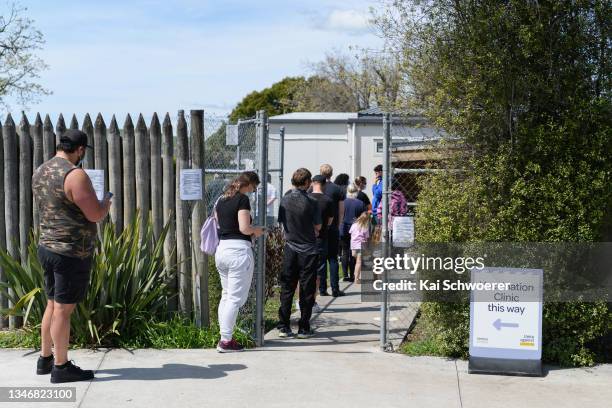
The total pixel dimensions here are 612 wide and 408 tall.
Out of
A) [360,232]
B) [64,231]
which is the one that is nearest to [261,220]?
[64,231]

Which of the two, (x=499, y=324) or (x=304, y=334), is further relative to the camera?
(x=304, y=334)

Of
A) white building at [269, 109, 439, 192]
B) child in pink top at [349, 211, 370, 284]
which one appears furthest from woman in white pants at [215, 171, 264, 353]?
white building at [269, 109, 439, 192]

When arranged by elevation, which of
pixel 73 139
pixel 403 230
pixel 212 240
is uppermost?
pixel 73 139

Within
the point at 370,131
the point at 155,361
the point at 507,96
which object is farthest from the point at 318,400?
the point at 370,131

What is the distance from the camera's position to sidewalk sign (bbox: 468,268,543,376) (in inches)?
263

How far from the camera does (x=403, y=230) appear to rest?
23.7 ft

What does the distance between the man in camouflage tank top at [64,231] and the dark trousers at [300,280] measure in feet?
7.84

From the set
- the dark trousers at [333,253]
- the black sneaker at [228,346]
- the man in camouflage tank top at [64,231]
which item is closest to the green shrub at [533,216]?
the black sneaker at [228,346]

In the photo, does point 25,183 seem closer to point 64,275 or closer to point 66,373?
point 64,275

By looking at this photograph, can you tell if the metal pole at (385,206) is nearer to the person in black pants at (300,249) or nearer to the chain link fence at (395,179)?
the chain link fence at (395,179)

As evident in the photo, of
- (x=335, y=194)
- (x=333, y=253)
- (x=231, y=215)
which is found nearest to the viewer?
(x=231, y=215)

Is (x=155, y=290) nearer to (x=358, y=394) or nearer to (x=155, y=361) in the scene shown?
(x=155, y=361)

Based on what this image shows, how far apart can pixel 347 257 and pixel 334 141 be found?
8954 millimetres

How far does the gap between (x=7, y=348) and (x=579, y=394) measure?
510cm
